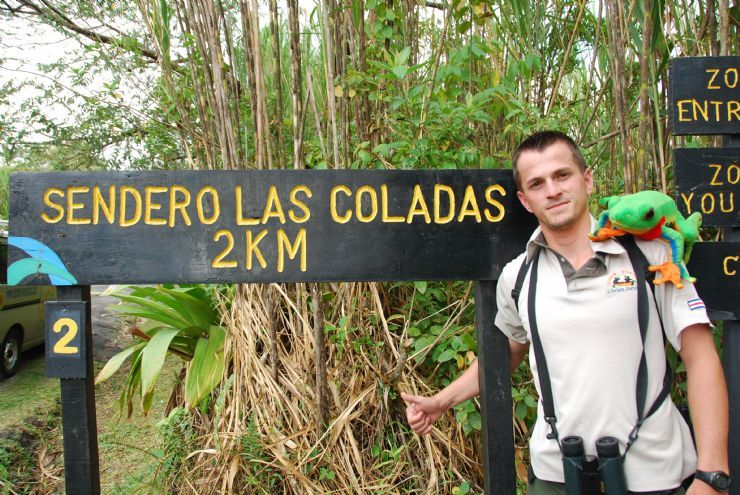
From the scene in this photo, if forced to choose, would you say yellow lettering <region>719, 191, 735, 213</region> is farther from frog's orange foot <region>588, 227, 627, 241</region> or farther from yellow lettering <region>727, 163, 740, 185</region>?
frog's orange foot <region>588, 227, 627, 241</region>

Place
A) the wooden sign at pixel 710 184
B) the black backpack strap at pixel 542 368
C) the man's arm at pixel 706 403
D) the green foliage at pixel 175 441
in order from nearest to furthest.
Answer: the man's arm at pixel 706 403
the black backpack strap at pixel 542 368
the wooden sign at pixel 710 184
the green foliage at pixel 175 441

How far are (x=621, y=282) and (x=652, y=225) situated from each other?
168mm

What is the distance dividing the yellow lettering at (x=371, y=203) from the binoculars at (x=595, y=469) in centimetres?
80

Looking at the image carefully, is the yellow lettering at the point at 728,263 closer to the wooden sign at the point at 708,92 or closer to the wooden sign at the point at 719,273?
the wooden sign at the point at 719,273

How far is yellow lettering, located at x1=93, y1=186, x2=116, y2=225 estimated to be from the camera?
1.65 meters

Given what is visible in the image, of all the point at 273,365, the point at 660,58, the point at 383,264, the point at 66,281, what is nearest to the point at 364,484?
the point at 273,365

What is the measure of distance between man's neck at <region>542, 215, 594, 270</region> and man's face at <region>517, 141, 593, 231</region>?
0.08ft

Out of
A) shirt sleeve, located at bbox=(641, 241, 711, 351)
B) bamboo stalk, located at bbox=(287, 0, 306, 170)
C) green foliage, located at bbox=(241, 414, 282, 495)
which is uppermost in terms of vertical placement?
bamboo stalk, located at bbox=(287, 0, 306, 170)

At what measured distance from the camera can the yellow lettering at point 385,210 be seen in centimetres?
168

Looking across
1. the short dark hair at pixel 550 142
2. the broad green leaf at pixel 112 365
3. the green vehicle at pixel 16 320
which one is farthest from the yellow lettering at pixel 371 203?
the green vehicle at pixel 16 320

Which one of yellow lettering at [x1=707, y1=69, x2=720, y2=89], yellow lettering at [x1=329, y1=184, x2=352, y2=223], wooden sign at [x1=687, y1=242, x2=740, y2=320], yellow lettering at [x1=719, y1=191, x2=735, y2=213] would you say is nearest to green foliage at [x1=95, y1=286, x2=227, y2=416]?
yellow lettering at [x1=329, y1=184, x2=352, y2=223]

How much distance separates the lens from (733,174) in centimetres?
178

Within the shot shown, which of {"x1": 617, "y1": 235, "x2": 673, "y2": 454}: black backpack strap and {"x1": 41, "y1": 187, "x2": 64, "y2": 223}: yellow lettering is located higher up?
{"x1": 41, "y1": 187, "x2": 64, "y2": 223}: yellow lettering

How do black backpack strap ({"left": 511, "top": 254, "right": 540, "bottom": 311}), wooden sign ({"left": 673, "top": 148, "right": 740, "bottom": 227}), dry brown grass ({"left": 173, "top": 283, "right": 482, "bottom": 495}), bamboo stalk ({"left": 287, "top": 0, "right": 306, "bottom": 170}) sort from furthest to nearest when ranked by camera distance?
dry brown grass ({"left": 173, "top": 283, "right": 482, "bottom": 495}), bamboo stalk ({"left": 287, "top": 0, "right": 306, "bottom": 170}), wooden sign ({"left": 673, "top": 148, "right": 740, "bottom": 227}), black backpack strap ({"left": 511, "top": 254, "right": 540, "bottom": 311})
